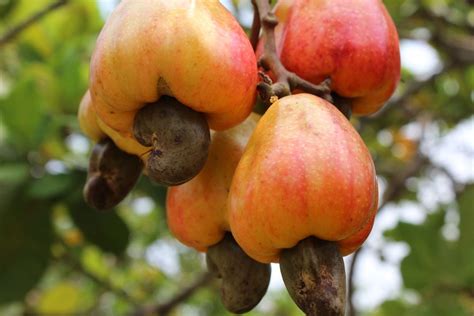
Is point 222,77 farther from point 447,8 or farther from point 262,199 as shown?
point 447,8

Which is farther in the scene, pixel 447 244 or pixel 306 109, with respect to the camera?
pixel 447 244

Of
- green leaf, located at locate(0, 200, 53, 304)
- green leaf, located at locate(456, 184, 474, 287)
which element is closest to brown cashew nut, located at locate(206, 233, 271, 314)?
green leaf, located at locate(0, 200, 53, 304)

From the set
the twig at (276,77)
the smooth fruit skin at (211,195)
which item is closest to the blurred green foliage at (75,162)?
the smooth fruit skin at (211,195)

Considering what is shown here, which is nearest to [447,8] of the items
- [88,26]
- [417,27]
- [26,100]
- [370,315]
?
[417,27]

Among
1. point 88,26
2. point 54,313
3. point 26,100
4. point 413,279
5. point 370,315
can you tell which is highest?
point 26,100

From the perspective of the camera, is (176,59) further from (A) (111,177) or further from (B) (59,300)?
(B) (59,300)

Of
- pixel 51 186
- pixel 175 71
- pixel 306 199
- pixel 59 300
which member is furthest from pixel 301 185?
pixel 59 300

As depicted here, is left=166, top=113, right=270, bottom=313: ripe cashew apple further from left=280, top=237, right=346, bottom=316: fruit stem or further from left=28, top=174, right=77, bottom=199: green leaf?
left=28, top=174, right=77, bottom=199: green leaf

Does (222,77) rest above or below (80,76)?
above
